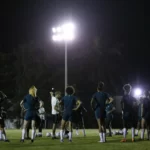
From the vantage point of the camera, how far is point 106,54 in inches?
1829

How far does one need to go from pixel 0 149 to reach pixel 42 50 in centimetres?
3570

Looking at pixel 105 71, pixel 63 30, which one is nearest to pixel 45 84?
pixel 105 71

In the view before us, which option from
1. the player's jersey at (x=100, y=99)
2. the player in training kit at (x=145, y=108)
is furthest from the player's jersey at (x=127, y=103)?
the player in training kit at (x=145, y=108)

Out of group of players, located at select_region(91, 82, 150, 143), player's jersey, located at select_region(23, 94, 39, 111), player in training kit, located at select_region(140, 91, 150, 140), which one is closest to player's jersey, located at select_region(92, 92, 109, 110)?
group of players, located at select_region(91, 82, 150, 143)

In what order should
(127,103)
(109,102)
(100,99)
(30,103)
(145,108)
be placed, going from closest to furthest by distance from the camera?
(30,103) → (100,99) → (109,102) → (127,103) → (145,108)

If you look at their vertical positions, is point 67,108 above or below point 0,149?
above

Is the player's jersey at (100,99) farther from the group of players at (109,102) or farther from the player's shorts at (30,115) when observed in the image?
the player's shorts at (30,115)

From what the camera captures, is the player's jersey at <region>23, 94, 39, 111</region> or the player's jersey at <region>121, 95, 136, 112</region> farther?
the player's jersey at <region>121, 95, 136, 112</region>

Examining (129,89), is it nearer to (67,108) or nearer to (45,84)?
(67,108)

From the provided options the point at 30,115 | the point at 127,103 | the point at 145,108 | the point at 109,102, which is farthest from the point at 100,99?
the point at 30,115

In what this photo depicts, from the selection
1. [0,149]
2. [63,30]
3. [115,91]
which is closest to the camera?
[0,149]

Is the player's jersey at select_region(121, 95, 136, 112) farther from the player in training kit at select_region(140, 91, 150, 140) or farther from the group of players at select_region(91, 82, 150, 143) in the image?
the player in training kit at select_region(140, 91, 150, 140)

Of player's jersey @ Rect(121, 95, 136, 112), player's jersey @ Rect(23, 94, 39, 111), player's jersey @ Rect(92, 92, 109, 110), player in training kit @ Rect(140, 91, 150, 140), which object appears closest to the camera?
player's jersey @ Rect(23, 94, 39, 111)

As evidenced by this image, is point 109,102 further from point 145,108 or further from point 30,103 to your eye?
point 30,103
